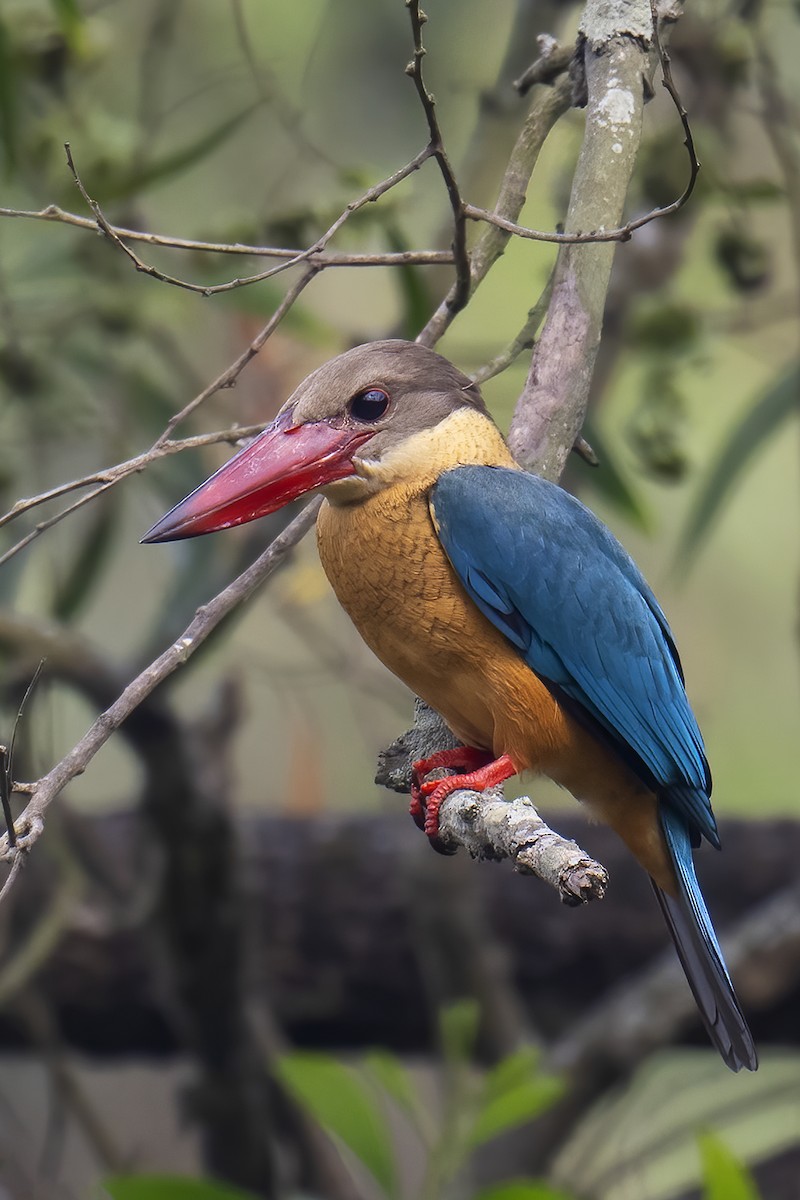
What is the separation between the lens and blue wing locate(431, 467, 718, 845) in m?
1.93

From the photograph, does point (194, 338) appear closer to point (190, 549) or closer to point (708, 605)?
point (190, 549)

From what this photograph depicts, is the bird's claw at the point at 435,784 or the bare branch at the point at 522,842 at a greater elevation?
the bird's claw at the point at 435,784

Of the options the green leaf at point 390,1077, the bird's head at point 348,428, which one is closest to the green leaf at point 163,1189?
the green leaf at point 390,1077

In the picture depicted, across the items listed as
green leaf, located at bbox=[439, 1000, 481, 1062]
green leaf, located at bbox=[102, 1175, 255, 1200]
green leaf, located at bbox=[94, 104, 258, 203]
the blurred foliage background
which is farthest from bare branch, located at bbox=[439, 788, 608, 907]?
green leaf, located at bbox=[94, 104, 258, 203]

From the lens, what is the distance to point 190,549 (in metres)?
3.48

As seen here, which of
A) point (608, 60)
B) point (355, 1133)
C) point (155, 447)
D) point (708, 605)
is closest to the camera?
point (155, 447)

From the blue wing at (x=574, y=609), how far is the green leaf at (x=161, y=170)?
1.09 metres

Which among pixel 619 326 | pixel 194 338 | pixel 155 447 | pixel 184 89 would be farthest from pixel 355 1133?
pixel 184 89

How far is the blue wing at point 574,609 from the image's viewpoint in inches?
76.1

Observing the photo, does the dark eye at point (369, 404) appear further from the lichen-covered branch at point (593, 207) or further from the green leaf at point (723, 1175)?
the green leaf at point (723, 1175)

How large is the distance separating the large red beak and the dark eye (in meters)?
0.02

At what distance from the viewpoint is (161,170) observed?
270 centimetres

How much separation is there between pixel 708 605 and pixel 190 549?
9.05ft

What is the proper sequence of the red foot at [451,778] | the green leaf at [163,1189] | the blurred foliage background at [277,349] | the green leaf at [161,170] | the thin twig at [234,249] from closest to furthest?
the thin twig at [234,249]
the red foot at [451,778]
the green leaf at [163,1189]
the green leaf at [161,170]
the blurred foliage background at [277,349]
